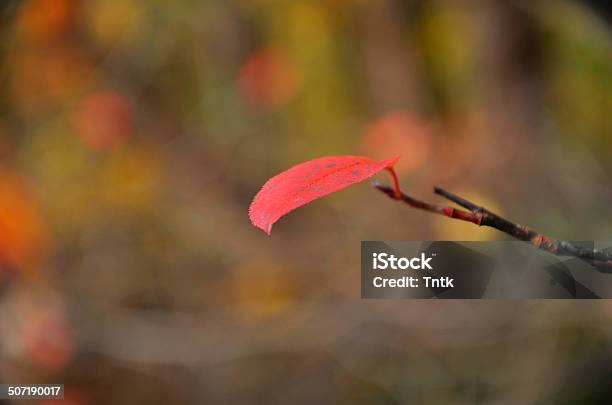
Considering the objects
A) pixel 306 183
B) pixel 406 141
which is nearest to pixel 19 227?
pixel 406 141

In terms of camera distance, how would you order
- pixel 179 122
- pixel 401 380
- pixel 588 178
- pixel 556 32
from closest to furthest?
pixel 401 380 → pixel 588 178 → pixel 556 32 → pixel 179 122

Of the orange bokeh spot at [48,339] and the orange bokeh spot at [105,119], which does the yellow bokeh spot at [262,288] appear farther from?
the orange bokeh spot at [105,119]

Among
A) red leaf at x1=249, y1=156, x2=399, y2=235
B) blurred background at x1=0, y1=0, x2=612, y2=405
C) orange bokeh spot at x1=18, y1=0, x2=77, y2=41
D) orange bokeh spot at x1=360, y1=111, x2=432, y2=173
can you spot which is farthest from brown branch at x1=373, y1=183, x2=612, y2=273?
orange bokeh spot at x1=18, y1=0, x2=77, y2=41

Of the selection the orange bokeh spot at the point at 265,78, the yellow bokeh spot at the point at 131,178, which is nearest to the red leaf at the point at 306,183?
the yellow bokeh spot at the point at 131,178

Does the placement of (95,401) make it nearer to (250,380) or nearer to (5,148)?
(250,380)

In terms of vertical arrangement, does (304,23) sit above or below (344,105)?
above

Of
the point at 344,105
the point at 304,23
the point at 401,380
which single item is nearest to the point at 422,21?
the point at 344,105

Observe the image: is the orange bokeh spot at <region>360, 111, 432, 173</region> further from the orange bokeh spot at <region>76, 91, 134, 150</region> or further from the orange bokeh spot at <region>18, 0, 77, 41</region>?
the orange bokeh spot at <region>18, 0, 77, 41</region>

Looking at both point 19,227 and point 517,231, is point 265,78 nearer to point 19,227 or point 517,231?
point 19,227
